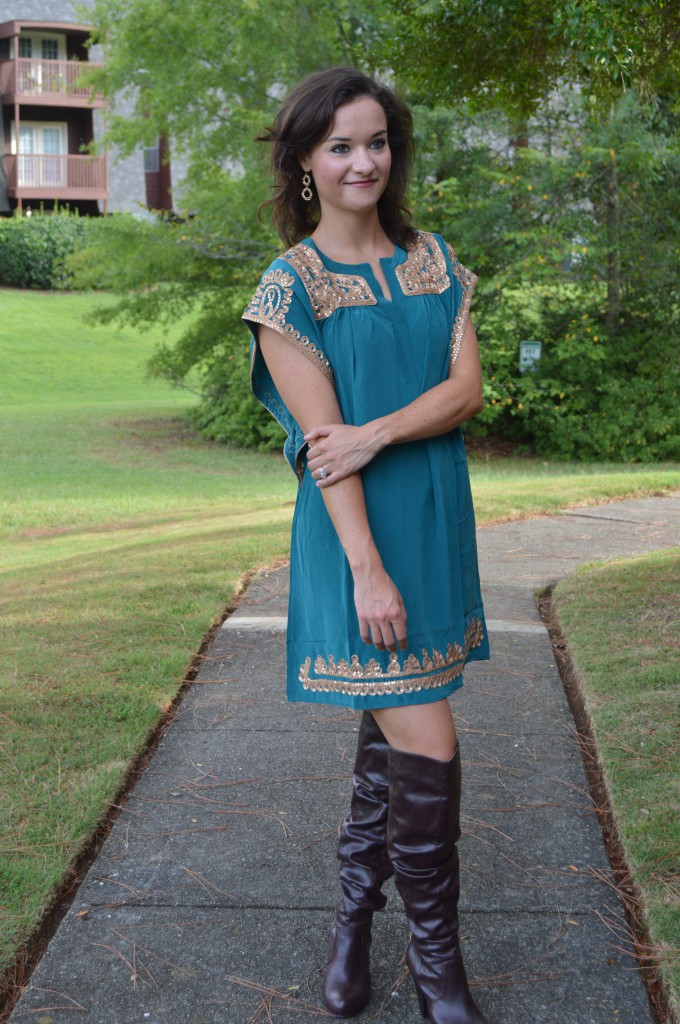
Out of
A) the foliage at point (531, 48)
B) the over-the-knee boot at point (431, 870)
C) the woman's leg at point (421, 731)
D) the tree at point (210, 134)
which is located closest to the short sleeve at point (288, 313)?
the woman's leg at point (421, 731)

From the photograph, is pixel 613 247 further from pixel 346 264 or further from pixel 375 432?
pixel 375 432

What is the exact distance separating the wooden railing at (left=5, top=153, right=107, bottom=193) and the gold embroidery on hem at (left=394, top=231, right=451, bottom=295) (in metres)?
33.6

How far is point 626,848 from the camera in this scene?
2.94m

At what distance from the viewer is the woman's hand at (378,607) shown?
7.28 ft

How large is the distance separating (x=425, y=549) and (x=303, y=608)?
1.04ft

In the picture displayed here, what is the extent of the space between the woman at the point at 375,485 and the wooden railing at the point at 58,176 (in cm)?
3372

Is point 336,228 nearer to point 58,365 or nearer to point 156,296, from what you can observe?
point 156,296

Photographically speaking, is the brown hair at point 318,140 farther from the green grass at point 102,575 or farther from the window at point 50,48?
the window at point 50,48

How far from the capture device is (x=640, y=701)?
385 centimetres

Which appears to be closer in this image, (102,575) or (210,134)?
(102,575)

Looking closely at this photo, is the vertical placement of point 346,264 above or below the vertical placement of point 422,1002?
above

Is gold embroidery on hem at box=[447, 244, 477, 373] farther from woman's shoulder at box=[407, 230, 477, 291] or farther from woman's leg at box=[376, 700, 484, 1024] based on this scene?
woman's leg at box=[376, 700, 484, 1024]

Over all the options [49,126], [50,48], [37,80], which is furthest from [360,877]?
[49,126]

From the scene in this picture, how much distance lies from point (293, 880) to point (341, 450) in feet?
4.26
